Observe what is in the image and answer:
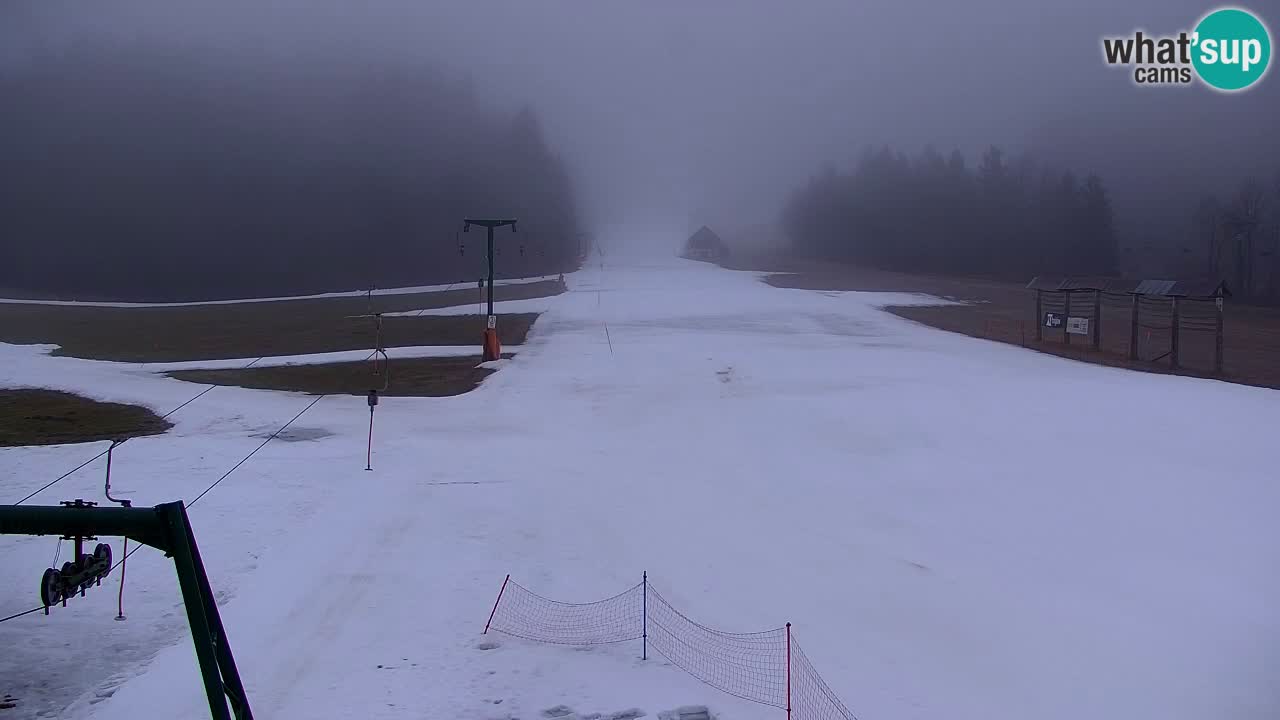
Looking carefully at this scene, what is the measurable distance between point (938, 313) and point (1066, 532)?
34.7 metres

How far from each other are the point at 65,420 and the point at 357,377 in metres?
7.57

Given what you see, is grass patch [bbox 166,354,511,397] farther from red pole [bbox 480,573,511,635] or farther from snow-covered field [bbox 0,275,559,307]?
snow-covered field [bbox 0,275,559,307]

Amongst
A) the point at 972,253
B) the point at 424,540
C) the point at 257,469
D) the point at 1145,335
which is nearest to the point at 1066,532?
the point at 424,540

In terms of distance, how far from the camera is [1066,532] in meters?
13.0

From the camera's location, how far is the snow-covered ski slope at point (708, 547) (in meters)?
8.45

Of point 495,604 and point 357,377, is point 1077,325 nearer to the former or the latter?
point 357,377

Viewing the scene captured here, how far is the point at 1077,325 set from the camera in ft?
103

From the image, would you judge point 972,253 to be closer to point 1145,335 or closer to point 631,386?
A: point 1145,335

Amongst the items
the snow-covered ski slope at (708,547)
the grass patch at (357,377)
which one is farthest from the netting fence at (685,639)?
the grass patch at (357,377)

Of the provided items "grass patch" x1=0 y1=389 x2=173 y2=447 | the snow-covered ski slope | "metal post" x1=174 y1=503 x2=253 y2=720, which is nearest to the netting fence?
the snow-covered ski slope

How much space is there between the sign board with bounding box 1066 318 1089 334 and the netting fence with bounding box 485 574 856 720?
1006 inches

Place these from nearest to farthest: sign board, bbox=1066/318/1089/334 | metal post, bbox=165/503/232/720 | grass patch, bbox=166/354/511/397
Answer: metal post, bbox=165/503/232/720 → grass patch, bbox=166/354/511/397 → sign board, bbox=1066/318/1089/334

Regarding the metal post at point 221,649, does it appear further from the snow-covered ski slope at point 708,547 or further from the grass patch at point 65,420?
the grass patch at point 65,420

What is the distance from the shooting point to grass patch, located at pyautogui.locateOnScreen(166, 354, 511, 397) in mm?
23156
